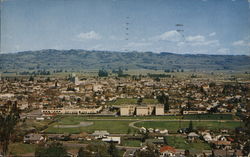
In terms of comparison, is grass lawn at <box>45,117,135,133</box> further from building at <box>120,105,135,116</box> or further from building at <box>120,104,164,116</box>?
building at <box>120,104,164,116</box>

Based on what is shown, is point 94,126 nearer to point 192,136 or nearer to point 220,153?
point 192,136

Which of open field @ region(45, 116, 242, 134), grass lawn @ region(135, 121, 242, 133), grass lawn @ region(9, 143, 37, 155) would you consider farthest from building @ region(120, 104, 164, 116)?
grass lawn @ region(9, 143, 37, 155)

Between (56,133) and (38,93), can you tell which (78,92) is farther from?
(56,133)

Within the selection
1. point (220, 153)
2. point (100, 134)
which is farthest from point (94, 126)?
point (220, 153)

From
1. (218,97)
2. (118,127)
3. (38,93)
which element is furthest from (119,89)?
(118,127)

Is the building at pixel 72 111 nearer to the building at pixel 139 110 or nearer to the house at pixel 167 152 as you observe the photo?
the building at pixel 139 110


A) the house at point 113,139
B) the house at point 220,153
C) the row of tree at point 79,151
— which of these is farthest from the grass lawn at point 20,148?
the house at point 220,153
